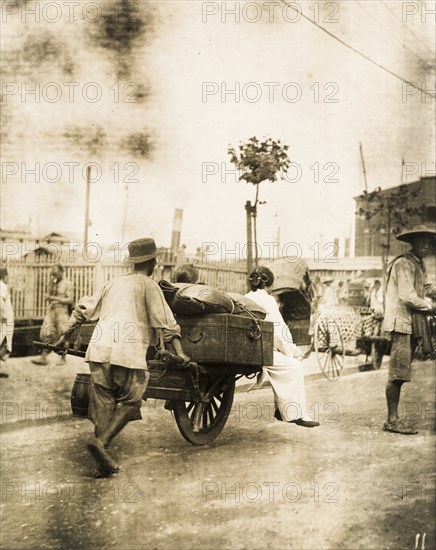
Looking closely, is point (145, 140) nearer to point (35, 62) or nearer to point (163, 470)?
point (35, 62)

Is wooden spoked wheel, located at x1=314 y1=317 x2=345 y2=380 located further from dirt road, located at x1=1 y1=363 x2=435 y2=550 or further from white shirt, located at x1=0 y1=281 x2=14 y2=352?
white shirt, located at x1=0 y1=281 x2=14 y2=352

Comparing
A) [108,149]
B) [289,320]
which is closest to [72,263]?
[108,149]

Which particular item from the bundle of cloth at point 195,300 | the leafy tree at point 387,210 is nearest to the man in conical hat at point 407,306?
the leafy tree at point 387,210

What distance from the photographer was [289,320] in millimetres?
7180

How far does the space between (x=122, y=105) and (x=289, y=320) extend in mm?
3335

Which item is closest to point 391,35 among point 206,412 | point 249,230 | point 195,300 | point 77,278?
point 249,230

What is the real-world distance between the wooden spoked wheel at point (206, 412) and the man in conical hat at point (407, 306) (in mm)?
1298

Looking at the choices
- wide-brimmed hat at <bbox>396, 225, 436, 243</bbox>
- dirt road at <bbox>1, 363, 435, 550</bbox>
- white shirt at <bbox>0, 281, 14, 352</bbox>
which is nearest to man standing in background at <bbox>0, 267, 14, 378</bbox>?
white shirt at <bbox>0, 281, 14, 352</bbox>

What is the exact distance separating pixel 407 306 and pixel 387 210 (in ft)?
2.88

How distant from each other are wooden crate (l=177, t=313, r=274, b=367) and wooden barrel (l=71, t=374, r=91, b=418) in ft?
2.35

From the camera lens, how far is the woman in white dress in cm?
501

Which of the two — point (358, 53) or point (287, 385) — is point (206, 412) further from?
point (358, 53)

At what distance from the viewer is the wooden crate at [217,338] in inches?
172

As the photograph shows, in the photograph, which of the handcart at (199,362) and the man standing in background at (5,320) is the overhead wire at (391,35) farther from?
the man standing in background at (5,320)
